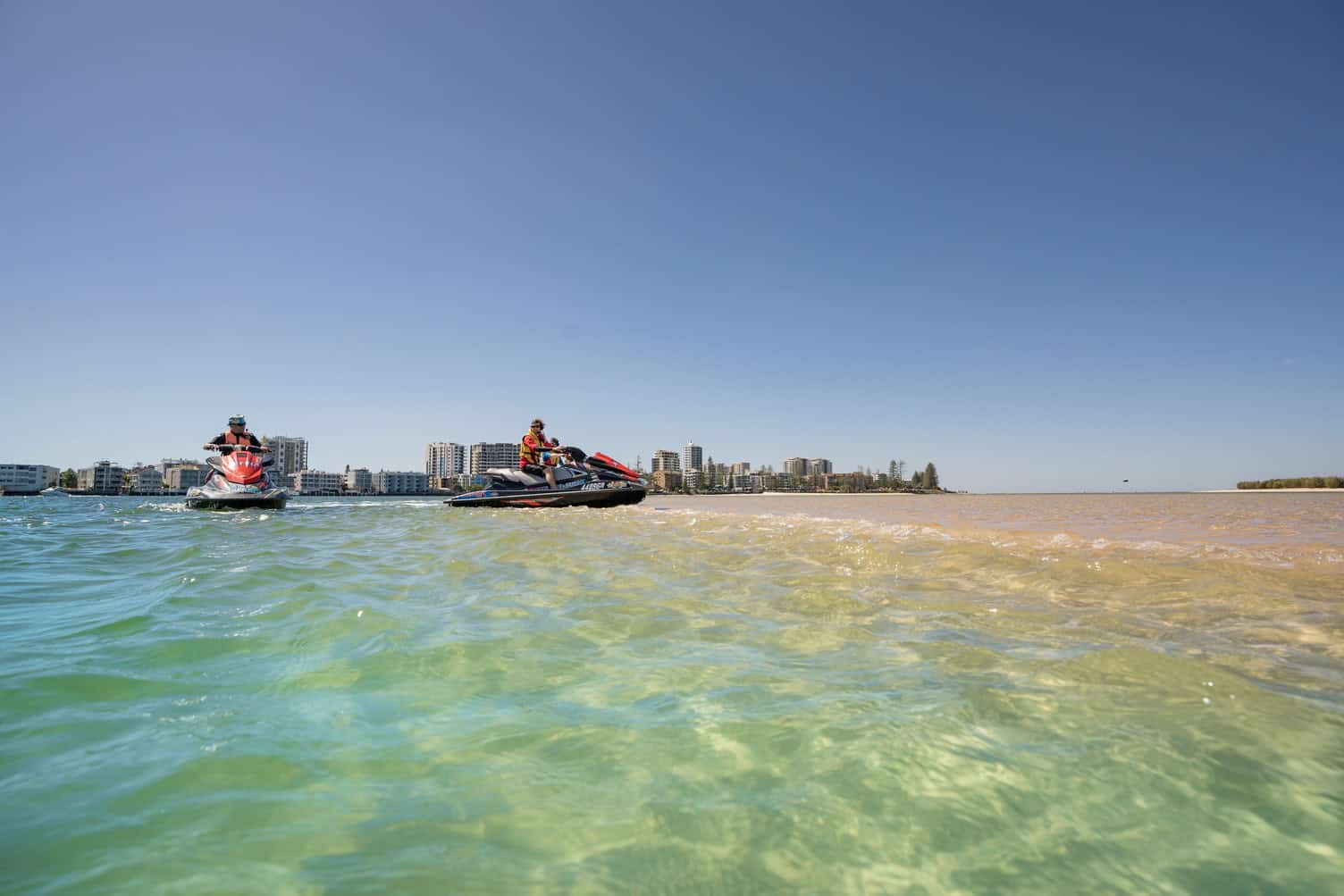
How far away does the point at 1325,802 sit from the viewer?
1.87m

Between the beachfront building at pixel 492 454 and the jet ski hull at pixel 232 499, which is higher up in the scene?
the beachfront building at pixel 492 454

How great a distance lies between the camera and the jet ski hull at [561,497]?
80.9 ft

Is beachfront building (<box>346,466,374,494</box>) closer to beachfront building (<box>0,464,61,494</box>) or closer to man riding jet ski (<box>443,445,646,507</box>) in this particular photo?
beachfront building (<box>0,464,61,494</box>)

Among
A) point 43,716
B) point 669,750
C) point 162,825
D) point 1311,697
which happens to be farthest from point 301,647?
point 1311,697

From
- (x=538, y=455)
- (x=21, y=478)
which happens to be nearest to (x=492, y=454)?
(x=21, y=478)

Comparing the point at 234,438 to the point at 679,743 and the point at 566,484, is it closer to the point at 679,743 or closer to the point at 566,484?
the point at 566,484

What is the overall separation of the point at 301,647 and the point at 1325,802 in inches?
189

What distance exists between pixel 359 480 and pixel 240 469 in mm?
144442

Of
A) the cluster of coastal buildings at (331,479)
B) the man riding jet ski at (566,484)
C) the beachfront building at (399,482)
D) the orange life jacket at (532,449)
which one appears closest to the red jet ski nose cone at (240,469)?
the man riding jet ski at (566,484)

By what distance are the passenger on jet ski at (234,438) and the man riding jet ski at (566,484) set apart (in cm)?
825

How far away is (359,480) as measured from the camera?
150875mm

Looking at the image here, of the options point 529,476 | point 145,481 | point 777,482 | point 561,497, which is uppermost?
point 145,481

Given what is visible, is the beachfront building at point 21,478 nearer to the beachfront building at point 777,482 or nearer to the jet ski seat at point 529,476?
the jet ski seat at point 529,476

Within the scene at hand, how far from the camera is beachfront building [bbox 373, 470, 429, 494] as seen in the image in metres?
143
